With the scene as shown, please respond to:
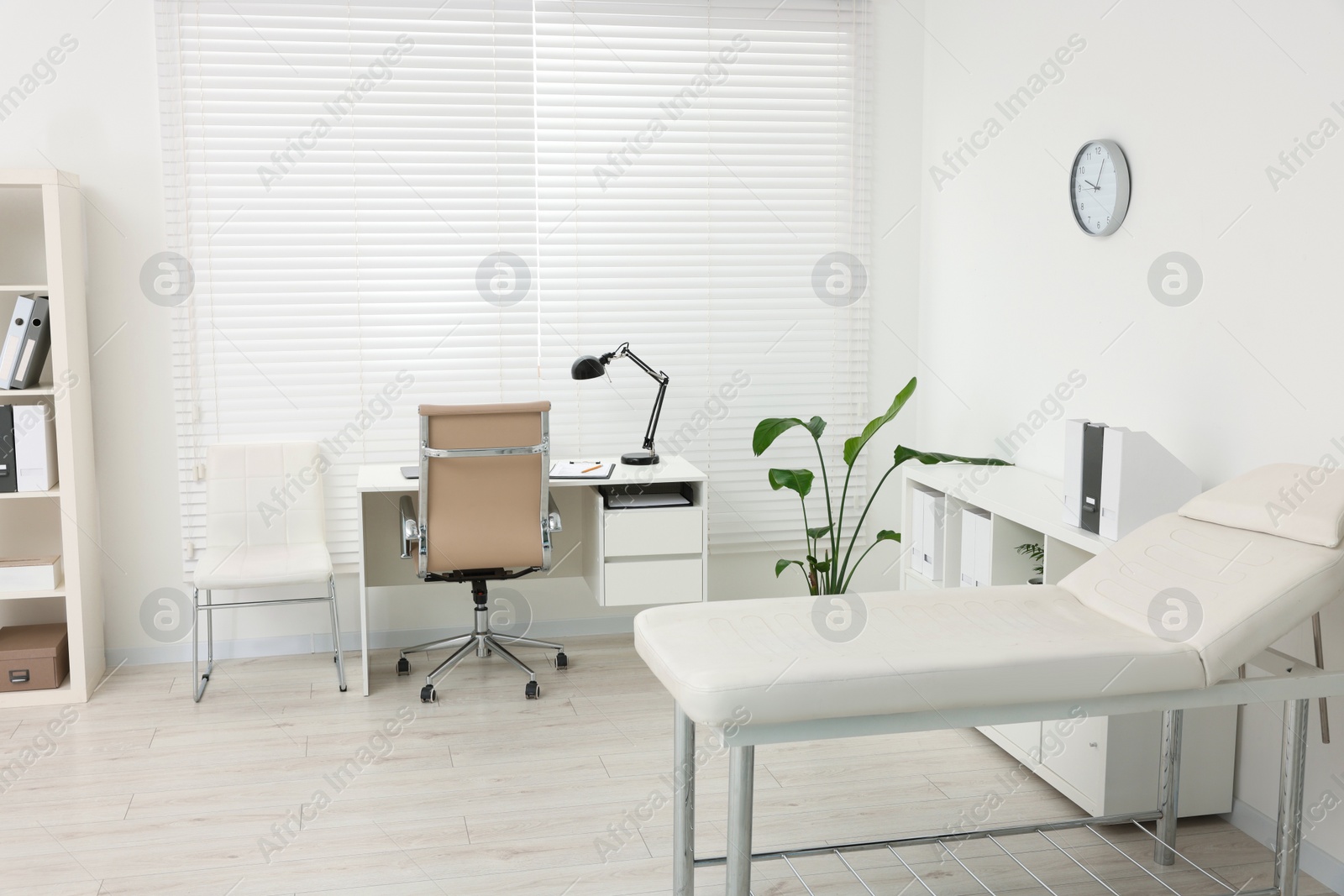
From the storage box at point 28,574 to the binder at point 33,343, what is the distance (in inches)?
23.5

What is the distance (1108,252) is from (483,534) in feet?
7.07

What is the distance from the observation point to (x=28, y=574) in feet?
11.7

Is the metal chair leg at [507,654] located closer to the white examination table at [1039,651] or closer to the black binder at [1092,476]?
the white examination table at [1039,651]

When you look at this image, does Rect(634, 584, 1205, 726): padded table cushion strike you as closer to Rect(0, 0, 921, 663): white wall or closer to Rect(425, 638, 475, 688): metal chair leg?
Rect(425, 638, 475, 688): metal chair leg

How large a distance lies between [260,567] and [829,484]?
2.27 metres

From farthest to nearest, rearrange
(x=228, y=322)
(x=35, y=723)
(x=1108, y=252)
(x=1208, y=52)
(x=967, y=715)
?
(x=228, y=322) < (x=35, y=723) < (x=1108, y=252) < (x=1208, y=52) < (x=967, y=715)

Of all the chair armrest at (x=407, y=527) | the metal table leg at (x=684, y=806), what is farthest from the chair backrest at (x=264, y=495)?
the metal table leg at (x=684, y=806)

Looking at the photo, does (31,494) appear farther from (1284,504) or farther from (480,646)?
(1284,504)

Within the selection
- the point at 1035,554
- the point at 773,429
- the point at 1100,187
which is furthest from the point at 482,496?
the point at 1100,187

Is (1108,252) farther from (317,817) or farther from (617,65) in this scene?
(317,817)

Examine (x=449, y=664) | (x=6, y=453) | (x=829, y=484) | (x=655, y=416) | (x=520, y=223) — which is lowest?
(x=449, y=664)

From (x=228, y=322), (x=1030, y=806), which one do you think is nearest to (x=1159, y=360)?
(x=1030, y=806)

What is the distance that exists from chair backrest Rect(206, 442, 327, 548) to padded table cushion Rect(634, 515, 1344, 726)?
2173 millimetres

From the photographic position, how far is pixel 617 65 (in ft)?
13.5
